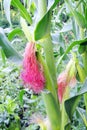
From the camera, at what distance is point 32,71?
2.29ft

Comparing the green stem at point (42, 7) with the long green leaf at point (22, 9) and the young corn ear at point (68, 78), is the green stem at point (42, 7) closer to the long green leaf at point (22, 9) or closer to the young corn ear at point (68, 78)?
the long green leaf at point (22, 9)

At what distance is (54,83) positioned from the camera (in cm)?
77

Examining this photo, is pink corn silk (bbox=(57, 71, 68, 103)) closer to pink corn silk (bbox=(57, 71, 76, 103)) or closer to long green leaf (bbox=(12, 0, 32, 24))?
pink corn silk (bbox=(57, 71, 76, 103))

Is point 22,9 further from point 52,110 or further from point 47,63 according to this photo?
point 52,110

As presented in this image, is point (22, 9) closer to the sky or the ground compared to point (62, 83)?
closer to the sky

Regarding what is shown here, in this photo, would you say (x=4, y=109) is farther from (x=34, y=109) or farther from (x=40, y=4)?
(x=40, y=4)

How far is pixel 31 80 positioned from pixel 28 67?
3 centimetres

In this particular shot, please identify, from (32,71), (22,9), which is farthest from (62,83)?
(22,9)

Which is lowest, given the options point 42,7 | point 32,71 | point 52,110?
point 52,110

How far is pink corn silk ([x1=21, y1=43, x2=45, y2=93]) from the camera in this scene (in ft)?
2.27

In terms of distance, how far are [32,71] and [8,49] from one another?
0.09m

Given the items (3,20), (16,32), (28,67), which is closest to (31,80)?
(28,67)

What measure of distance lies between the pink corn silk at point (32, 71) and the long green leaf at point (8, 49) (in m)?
0.04

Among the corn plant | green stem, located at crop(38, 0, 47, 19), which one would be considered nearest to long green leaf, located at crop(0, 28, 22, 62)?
the corn plant
